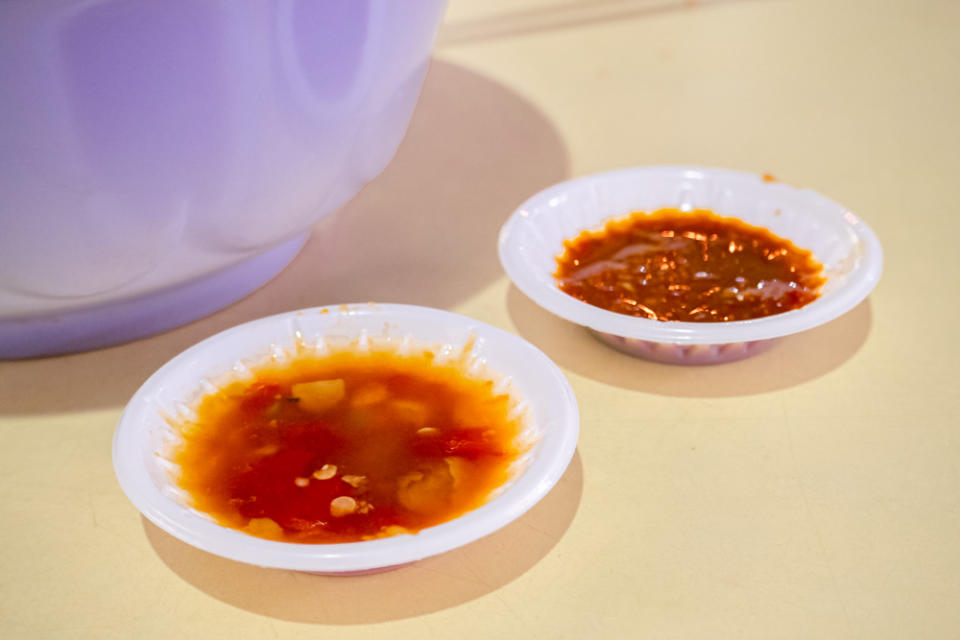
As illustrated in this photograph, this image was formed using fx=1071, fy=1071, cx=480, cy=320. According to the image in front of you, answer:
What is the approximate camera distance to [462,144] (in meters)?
1.56

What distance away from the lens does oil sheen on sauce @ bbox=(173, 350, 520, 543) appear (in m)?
0.79

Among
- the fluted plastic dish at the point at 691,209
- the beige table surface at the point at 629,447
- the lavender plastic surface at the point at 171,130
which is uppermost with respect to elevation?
the lavender plastic surface at the point at 171,130

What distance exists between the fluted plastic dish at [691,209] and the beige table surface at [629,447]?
0.22 ft

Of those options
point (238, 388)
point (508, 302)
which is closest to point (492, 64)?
point (508, 302)

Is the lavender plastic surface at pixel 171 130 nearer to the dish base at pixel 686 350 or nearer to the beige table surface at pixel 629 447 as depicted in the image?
the beige table surface at pixel 629 447

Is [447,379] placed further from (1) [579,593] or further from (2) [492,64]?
(2) [492,64]

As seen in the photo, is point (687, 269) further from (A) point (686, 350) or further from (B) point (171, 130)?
(B) point (171, 130)

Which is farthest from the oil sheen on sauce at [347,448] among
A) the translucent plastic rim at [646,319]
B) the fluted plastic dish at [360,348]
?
the translucent plastic rim at [646,319]

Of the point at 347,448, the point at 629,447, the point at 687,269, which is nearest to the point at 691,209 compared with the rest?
the point at 687,269

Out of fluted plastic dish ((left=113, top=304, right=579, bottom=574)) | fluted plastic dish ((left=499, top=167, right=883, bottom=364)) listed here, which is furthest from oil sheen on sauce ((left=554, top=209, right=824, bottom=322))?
fluted plastic dish ((left=113, top=304, right=579, bottom=574))

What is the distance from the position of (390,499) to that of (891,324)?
61 cm

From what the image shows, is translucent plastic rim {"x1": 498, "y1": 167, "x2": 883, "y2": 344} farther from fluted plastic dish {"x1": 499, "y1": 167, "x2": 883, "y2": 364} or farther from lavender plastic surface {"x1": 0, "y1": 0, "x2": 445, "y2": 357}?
lavender plastic surface {"x1": 0, "y1": 0, "x2": 445, "y2": 357}

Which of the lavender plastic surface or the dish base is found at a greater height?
the lavender plastic surface

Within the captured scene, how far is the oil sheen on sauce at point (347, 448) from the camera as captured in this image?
795 mm
